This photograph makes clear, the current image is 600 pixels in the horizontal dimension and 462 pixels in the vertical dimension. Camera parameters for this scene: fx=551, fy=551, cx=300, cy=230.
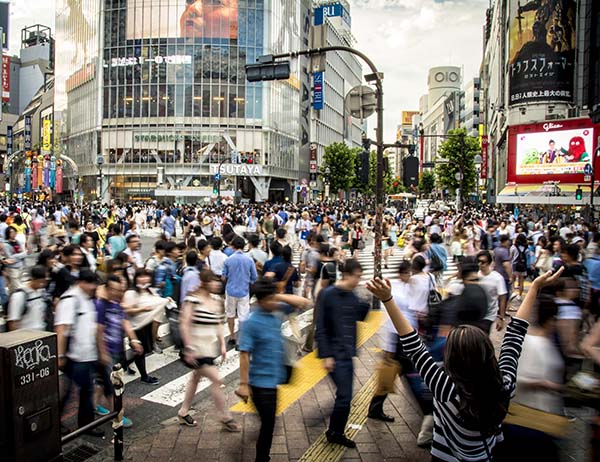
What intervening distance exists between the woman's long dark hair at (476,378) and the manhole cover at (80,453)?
4066 mm

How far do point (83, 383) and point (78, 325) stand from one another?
57 cm

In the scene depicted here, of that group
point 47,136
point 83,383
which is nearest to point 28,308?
point 83,383

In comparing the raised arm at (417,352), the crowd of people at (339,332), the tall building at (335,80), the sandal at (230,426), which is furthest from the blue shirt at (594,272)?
the tall building at (335,80)

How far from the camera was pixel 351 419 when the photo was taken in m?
6.17

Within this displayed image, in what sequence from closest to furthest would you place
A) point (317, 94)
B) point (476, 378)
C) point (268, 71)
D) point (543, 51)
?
1. point (476, 378)
2. point (268, 71)
3. point (543, 51)
4. point (317, 94)

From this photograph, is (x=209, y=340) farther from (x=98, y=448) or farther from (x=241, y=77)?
(x=241, y=77)

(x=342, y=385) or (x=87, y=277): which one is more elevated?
(x=87, y=277)

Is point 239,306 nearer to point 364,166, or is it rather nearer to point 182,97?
point 364,166

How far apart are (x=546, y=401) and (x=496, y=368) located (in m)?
1.29

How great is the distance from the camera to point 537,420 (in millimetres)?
3236

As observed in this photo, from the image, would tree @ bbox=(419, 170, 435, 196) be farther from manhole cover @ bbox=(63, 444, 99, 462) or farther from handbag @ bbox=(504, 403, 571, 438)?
handbag @ bbox=(504, 403, 571, 438)

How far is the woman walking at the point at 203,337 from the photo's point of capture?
5582mm

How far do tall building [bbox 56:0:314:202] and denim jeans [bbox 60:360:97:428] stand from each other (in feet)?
187

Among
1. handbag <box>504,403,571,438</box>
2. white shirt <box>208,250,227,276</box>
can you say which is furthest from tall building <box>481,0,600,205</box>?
handbag <box>504,403,571,438</box>
